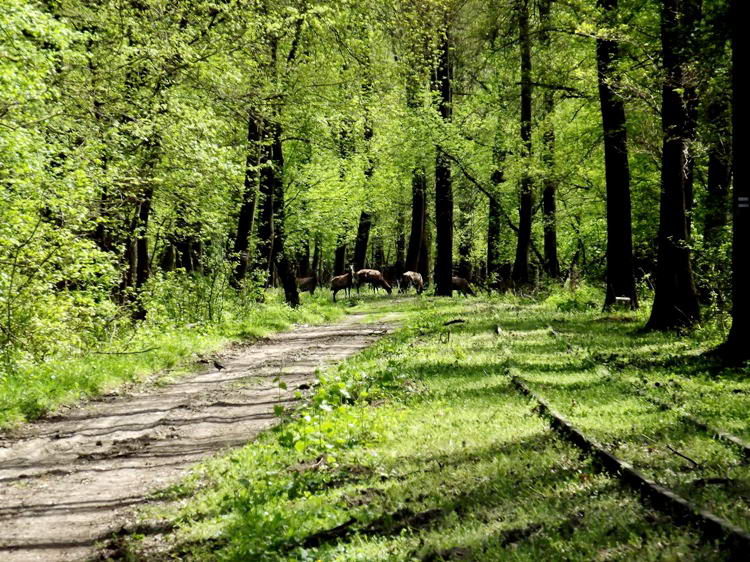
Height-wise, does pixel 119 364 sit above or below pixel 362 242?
below

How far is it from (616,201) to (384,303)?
1487 cm

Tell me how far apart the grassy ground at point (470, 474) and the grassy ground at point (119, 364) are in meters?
4.02

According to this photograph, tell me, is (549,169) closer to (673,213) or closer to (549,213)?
(549,213)

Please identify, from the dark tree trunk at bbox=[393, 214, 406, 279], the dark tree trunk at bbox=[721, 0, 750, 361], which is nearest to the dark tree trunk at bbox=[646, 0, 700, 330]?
the dark tree trunk at bbox=[721, 0, 750, 361]

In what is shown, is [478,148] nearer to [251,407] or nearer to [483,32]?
[483,32]

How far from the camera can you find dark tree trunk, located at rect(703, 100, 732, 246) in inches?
624

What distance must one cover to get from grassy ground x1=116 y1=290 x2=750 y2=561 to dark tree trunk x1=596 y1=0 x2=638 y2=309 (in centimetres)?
747

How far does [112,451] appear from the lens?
838 centimetres

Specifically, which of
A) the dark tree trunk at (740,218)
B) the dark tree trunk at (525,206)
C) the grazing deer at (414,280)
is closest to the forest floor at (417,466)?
the dark tree trunk at (740,218)

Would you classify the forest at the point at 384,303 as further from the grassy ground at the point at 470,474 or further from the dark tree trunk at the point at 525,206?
the dark tree trunk at the point at 525,206

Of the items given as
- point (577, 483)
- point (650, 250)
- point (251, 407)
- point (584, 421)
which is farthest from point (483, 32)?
point (577, 483)

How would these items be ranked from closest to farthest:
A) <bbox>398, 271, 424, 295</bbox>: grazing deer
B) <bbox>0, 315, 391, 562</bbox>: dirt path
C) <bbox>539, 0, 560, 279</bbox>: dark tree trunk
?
→ <bbox>0, 315, 391, 562</bbox>: dirt path
<bbox>539, 0, 560, 279</bbox>: dark tree trunk
<bbox>398, 271, 424, 295</bbox>: grazing deer

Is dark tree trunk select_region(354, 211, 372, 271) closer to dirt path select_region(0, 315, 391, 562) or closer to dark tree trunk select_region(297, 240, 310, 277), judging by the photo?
dark tree trunk select_region(297, 240, 310, 277)

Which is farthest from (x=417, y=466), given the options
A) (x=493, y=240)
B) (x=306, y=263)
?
(x=306, y=263)
